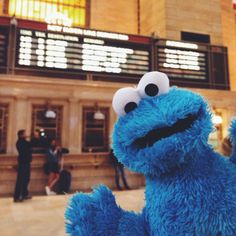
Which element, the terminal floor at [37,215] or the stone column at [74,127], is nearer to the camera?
the terminal floor at [37,215]

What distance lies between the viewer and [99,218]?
38.3 inches

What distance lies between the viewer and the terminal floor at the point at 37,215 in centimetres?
375

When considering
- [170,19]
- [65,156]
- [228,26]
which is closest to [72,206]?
[65,156]

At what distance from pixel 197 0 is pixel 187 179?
11.5 m

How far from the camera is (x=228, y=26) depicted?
13.1 m

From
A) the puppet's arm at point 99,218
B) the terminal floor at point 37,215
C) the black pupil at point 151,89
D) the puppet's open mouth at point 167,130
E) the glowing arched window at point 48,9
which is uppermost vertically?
the glowing arched window at point 48,9

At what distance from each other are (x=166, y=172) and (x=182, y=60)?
8.04 metres

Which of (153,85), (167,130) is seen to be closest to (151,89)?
(153,85)

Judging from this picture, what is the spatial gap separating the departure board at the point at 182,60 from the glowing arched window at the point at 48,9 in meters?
4.56

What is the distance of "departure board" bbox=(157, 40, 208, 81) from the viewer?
331 inches

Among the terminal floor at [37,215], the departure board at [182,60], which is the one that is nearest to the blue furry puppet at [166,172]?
the terminal floor at [37,215]

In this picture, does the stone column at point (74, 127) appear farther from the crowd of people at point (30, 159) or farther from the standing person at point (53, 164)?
the standing person at point (53, 164)

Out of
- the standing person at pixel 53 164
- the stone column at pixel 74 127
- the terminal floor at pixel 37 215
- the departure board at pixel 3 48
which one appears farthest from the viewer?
the stone column at pixel 74 127

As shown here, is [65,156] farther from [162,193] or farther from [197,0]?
[197,0]
